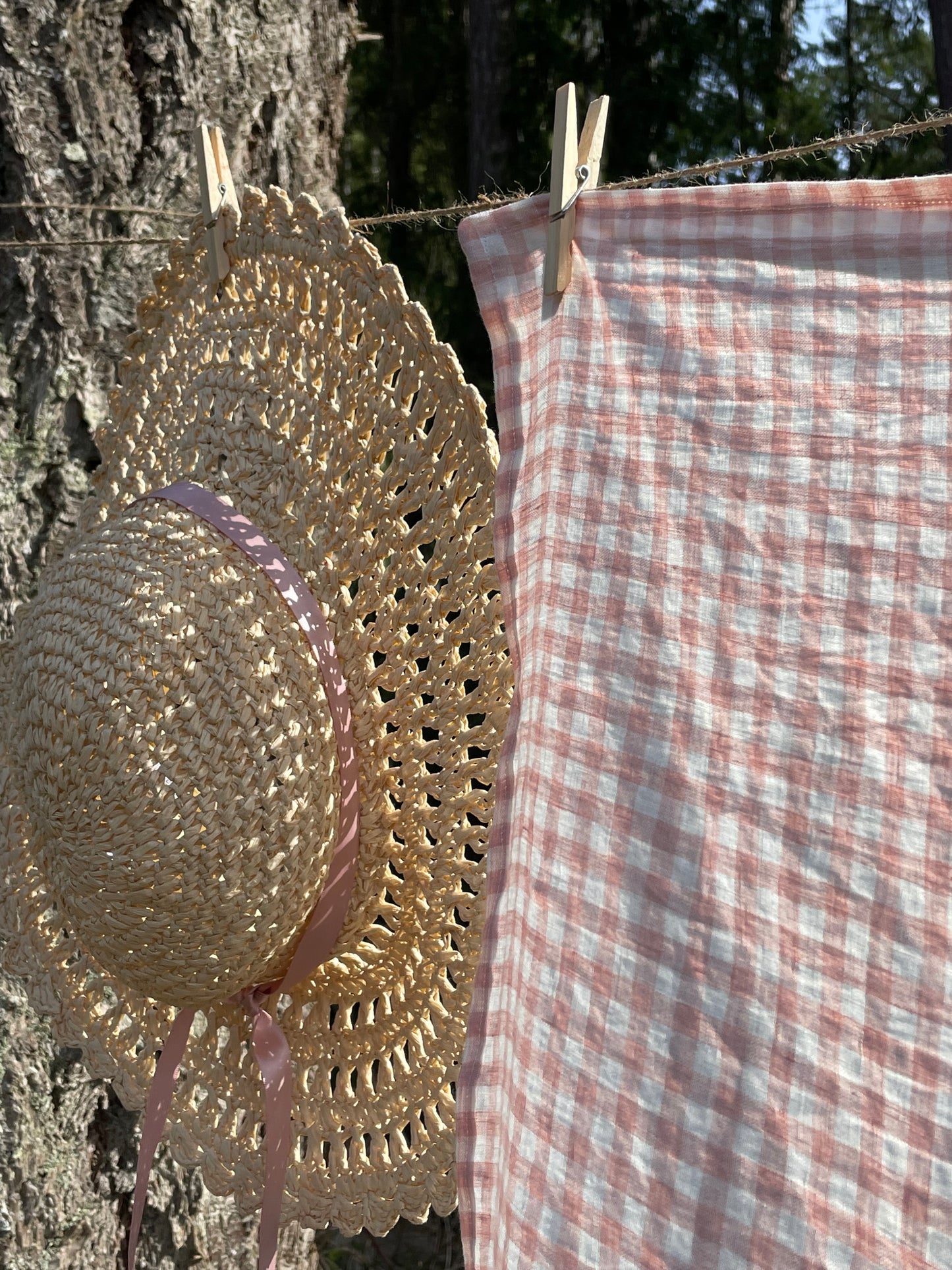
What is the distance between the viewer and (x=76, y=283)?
1.28 metres

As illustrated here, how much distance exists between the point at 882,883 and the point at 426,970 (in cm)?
38

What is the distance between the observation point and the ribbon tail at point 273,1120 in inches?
32.0

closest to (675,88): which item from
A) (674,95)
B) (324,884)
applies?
(674,95)

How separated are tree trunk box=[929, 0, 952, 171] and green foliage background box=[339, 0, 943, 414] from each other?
0.83 meters

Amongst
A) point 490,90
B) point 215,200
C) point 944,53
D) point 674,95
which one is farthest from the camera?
point 490,90

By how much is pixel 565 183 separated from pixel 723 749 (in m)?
0.30

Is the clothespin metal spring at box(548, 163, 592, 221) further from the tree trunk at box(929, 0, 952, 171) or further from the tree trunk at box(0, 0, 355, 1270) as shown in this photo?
the tree trunk at box(0, 0, 355, 1270)

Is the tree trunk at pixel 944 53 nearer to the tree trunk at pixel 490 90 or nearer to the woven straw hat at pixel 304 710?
the woven straw hat at pixel 304 710

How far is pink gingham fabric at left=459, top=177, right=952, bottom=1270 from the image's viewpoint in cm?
50

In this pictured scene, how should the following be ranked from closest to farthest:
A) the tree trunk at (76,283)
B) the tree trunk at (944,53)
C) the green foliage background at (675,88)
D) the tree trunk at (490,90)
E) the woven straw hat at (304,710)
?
the woven straw hat at (304,710)
the tree trunk at (944,53)
the tree trunk at (76,283)
the green foliage background at (675,88)
the tree trunk at (490,90)

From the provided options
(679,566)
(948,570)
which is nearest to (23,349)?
(679,566)

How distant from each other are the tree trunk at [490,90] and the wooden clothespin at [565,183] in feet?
6.51

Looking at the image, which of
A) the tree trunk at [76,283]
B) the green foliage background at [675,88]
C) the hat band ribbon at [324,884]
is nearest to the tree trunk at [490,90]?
the green foliage background at [675,88]

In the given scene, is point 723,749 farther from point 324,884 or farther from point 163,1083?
point 163,1083
